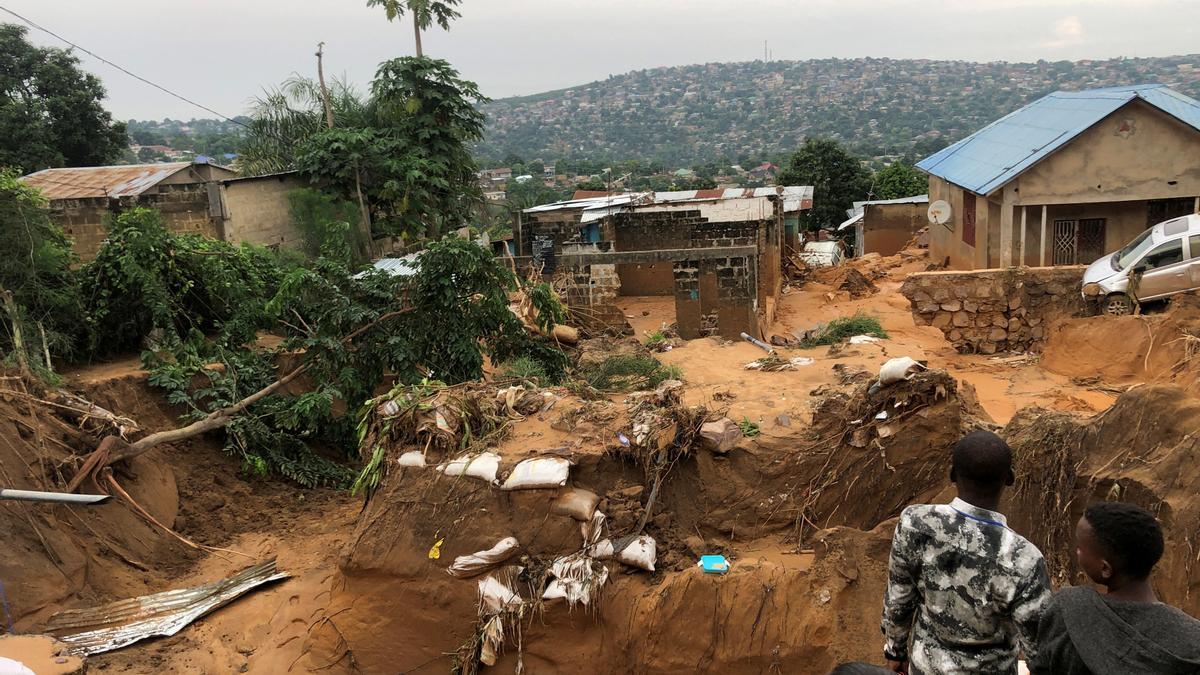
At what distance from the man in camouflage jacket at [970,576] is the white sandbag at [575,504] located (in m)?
3.46

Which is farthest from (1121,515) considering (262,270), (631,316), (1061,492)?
(631,316)

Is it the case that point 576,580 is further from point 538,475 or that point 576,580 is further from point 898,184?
point 898,184

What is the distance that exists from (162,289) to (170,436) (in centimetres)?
307

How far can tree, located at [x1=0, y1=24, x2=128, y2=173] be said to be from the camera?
22969mm

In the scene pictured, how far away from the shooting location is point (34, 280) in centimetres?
1089

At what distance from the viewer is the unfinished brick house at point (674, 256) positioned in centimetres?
1492

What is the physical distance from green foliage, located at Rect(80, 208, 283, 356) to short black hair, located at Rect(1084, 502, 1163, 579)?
1158cm

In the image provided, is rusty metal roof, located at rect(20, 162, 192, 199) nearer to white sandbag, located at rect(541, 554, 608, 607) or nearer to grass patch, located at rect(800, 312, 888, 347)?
grass patch, located at rect(800, 312, 888, 347)

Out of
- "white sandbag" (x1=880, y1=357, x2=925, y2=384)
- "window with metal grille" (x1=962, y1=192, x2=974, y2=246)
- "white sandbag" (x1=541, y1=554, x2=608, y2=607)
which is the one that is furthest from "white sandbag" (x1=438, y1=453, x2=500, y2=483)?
"window with metal grille" (x1=962, y1=192, x2=974, y2=246)

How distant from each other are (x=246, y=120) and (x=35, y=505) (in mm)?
14903

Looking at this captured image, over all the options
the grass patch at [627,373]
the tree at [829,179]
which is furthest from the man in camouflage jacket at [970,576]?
the tree at [829,179]

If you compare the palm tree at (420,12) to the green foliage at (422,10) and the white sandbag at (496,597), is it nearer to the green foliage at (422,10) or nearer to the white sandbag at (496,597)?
the green foliage at (422,10)

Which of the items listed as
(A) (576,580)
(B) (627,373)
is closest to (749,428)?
(A) (576,580)

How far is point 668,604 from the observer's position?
6.36 metres
